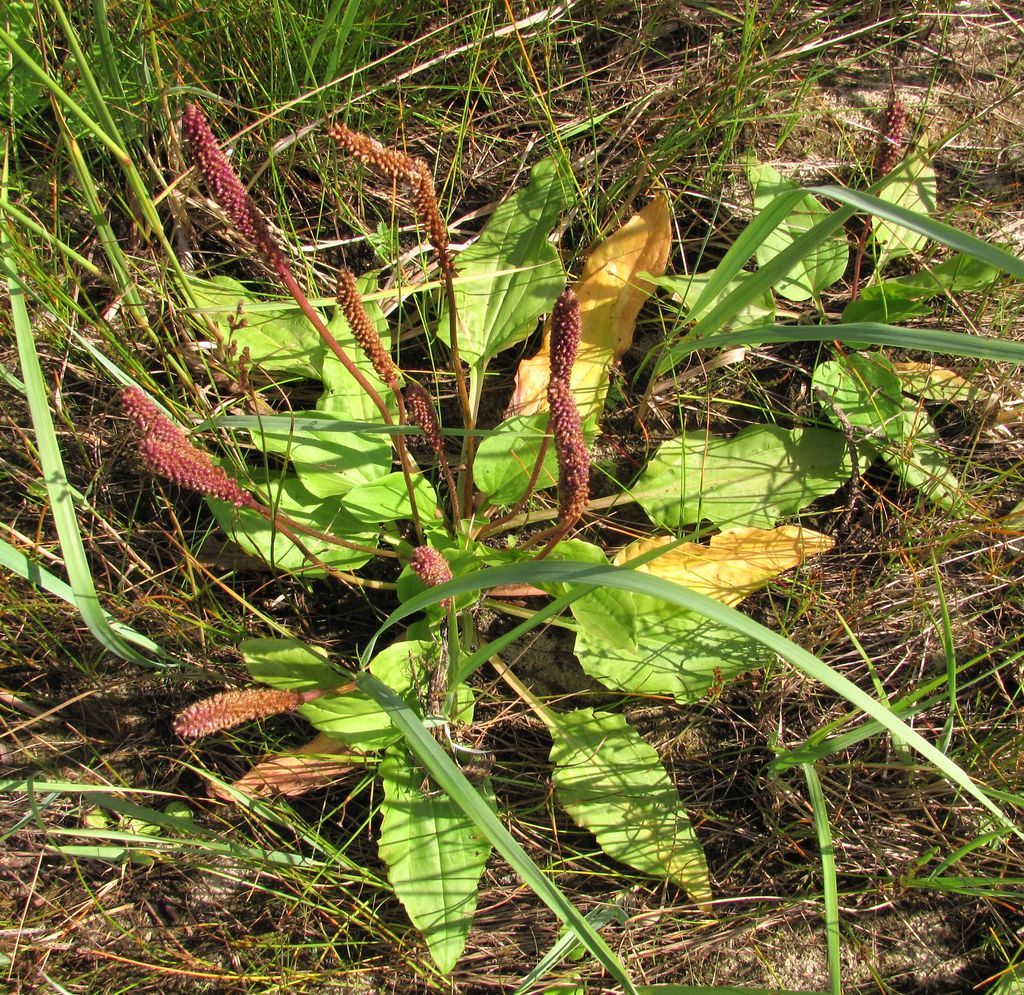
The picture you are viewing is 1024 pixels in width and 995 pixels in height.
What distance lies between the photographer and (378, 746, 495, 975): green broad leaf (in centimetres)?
195

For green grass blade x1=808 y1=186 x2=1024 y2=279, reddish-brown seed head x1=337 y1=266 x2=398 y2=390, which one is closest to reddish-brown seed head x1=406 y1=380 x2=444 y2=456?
reddish-brown seed head x1=337 y1=266 x2=398 y2=390

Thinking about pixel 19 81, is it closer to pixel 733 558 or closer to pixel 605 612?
pixel 605 612

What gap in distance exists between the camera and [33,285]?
7.24 feet

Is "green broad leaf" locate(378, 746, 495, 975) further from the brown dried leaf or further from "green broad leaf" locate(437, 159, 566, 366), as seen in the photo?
"green broad leaf" locate(437, 159, 566, 366)

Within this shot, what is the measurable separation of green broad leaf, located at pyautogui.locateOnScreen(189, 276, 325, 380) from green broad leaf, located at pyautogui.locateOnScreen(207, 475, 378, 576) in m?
0.32

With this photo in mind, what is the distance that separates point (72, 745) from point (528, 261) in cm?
183

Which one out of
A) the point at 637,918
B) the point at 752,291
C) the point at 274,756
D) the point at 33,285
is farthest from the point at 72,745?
the point at 752,291

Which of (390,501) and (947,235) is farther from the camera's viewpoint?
(390,501)

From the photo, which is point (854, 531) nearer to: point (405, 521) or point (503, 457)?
point (503, 457)

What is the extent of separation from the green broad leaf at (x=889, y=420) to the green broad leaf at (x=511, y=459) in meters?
0.84

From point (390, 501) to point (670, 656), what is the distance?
828 mm

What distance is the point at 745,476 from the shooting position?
236cm

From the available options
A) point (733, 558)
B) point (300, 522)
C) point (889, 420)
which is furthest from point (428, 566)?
point (889, 420)

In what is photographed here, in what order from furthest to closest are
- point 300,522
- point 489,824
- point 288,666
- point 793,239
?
point 793,239
point 300,522
point 288,666
point 489,824
